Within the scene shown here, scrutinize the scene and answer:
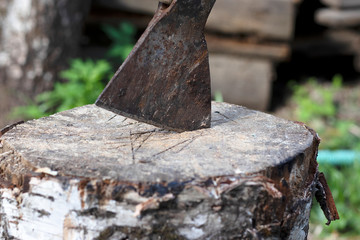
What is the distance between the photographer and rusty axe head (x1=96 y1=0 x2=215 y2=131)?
170 centimetres

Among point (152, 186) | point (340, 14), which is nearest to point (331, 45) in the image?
point (340, 14)

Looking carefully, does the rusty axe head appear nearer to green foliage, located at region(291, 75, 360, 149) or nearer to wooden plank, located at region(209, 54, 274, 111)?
green foliage, located at region(291, 75, 360, 149)

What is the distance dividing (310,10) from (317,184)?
145 inches

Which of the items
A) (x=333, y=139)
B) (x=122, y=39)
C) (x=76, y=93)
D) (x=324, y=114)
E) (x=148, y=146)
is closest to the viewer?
(x=148, y=146)

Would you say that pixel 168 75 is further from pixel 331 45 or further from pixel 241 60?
pixel 331 45

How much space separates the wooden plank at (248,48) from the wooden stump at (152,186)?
2624 mm

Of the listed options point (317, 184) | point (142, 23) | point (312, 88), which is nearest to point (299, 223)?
point (317, 184)

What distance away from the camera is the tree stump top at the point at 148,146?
57.9 inches

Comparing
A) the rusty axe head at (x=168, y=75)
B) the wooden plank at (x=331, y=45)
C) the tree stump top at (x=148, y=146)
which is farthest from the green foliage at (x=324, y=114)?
the rusty axe head at (x=168, y=75)

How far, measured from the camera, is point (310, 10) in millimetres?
5176

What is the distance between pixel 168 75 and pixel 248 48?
8.76ft

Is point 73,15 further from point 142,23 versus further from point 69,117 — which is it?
point 69,117

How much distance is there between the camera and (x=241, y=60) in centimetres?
439

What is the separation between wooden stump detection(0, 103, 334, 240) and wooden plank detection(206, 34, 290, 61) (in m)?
2.62
